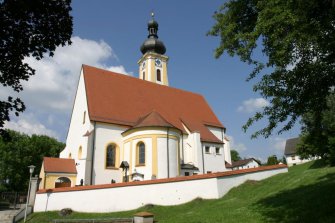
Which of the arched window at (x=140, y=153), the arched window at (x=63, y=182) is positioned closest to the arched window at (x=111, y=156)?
the arched window at (x=140, y=153)

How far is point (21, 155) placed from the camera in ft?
141

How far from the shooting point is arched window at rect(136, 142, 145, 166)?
2525 cm

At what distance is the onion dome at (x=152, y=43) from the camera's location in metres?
48.7

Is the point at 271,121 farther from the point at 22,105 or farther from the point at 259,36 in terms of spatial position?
the point at 22,105

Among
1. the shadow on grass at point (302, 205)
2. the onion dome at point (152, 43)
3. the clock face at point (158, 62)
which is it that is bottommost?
the shadow on grass at point (302, 205)

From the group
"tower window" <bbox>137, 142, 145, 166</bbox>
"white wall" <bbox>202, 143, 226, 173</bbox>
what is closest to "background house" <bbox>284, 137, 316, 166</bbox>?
"white wall" <bbox>202, 143, 226, 173</bbox>

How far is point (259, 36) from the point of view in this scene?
9.05 metres

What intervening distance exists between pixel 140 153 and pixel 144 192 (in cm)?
734

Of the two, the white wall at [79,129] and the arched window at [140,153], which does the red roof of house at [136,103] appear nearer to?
the white wall at [79,129]

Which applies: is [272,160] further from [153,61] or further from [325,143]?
[325,143]

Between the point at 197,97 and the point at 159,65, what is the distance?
11206 mm

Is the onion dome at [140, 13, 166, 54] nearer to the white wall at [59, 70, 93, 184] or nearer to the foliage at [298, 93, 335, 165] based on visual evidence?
the white wall at [59, 70, 93, 184]

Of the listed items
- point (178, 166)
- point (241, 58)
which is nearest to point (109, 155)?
point (178, 166)

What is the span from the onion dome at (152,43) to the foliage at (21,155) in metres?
19.8
